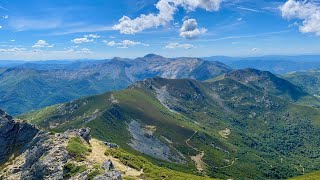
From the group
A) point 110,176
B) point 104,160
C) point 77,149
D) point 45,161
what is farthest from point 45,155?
point 110,176

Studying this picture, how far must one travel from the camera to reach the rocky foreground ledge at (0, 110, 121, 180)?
13175cm

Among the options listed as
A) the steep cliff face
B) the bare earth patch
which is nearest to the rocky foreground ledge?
the steep cliff face

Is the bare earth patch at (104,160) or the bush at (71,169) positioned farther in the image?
the bare earth patch at (104,160)

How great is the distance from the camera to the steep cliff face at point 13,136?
178m

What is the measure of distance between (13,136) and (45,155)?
49633mm

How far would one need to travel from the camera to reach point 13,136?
18875cm

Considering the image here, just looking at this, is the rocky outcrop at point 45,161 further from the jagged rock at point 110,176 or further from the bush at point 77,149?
the bush at point 77,149

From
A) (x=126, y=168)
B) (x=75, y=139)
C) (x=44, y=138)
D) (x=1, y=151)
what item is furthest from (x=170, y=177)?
(x=1, y=151)

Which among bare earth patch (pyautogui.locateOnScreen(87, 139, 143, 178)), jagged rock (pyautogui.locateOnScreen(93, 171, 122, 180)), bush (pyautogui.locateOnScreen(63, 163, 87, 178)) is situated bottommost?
bare earth patch (pyautogui.locateOnScreen(87, 139, 143, 178))

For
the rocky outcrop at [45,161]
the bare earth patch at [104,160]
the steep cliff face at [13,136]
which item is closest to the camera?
the rocky outcrop at [45,161]

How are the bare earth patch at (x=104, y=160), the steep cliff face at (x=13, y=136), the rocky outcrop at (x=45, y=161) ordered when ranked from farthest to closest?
the steep cliff face at (x=13, y=136) → the bare earth patch at (x=104, y=160) → the rocky outcrop at (x=45, y=161)

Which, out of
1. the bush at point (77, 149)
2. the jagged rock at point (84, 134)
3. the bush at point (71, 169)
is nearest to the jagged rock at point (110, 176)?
the bush at point (71, 169)

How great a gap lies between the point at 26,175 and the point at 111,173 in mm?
53491

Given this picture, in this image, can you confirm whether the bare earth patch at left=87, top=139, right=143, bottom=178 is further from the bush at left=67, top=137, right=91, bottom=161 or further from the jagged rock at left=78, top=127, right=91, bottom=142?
the jagged rock at left=78, top=127, right=91, bottom=142
